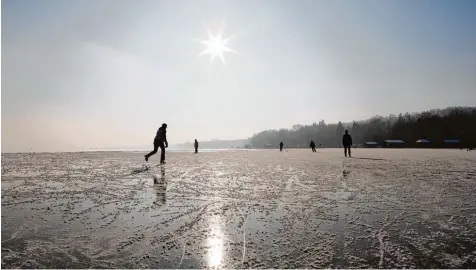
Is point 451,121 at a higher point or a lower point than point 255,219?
higher

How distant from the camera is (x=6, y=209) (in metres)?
A: 5.11

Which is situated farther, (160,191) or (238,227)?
(160,191)

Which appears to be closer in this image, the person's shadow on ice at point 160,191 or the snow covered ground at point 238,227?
the snow covered ground at point 238,227

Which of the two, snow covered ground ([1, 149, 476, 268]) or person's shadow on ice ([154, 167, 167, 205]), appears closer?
snow covered ground ([1, 149, 476, 268])

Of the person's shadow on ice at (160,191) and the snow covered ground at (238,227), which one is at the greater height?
the person's shadow on ice at (160,191)

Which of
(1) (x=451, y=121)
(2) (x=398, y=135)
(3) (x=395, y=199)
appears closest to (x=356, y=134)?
(2) (x=398, y=135)

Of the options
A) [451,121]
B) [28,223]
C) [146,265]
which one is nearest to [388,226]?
[146,265]

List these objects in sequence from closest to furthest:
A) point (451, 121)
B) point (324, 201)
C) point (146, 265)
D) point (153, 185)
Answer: point (146, 265), point (324, 201), point (153, 185), point (451, 121)

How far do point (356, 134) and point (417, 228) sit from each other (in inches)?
6363

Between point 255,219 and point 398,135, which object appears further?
point 398,135

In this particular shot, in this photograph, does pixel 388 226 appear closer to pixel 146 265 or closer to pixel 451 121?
pixel 146 265

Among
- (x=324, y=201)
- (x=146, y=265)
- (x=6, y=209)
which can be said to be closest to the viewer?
(x=146, y=265)

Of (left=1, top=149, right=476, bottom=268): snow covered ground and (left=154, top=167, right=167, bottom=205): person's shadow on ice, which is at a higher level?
(left=154, top=167, right=167, bottom=205): person's shadow on ice

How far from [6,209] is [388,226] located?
634 cm
